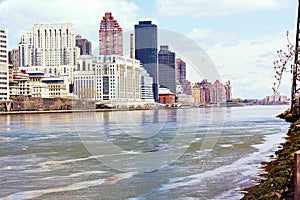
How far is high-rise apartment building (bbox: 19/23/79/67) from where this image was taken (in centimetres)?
17625

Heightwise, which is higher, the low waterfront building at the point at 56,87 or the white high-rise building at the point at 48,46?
the white high-rise building at the point at 48,46

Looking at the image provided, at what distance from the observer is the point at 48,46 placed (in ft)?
587

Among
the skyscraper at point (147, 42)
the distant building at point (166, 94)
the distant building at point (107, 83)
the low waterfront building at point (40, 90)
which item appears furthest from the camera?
the low waterfront building at point (40, 90)

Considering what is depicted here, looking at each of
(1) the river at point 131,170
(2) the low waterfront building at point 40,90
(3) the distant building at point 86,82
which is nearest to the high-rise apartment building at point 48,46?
(3) the distant building at point 86,82

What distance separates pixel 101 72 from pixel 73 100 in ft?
29.3

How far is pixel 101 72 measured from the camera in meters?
114

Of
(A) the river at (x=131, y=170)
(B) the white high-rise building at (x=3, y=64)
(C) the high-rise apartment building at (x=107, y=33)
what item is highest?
(C) the high-rise apartment building at (x=107, y=33)

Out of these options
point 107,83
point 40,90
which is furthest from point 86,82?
point 40,90

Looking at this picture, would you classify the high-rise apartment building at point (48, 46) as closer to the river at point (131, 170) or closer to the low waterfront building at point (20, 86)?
the low waterfront building at point (20, 86)

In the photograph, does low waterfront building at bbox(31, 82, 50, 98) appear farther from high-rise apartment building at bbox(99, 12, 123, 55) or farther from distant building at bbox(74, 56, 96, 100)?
high-rise apartment building at bbox(99, 12, 123, 55)

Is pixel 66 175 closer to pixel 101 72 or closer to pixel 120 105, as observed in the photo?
pixel 120 105

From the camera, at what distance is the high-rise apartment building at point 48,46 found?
6939 inches

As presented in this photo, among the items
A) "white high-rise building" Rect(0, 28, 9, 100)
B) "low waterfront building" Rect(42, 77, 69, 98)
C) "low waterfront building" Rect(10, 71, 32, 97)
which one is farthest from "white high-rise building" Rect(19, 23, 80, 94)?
"white high-rise building" Rect(0, 28, 9, 100)

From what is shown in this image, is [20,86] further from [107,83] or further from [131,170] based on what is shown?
[131,170]
